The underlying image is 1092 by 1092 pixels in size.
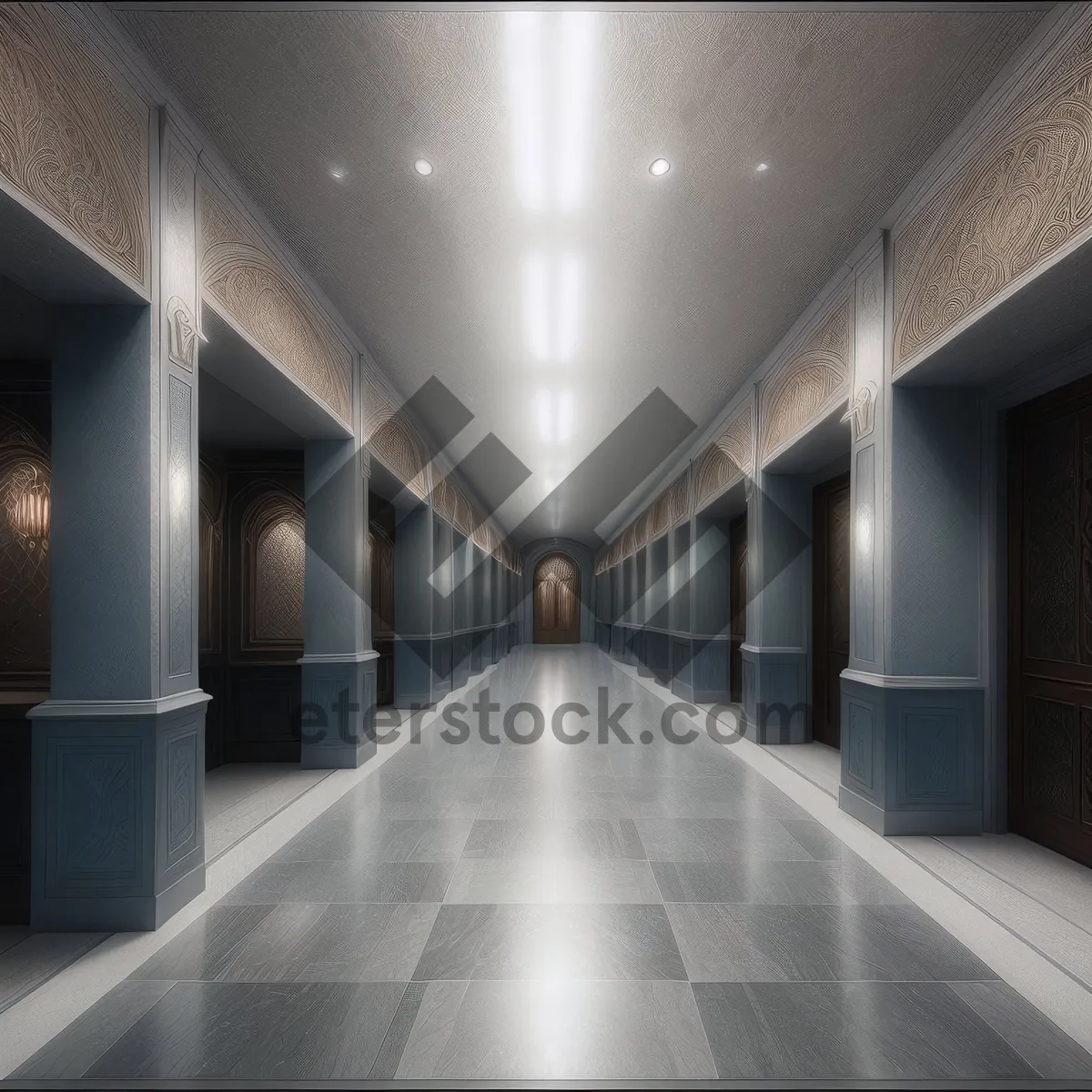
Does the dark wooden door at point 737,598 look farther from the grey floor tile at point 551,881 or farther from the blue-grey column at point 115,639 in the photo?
the blue-grey column at point 115,639

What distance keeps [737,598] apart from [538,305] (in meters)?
6.27

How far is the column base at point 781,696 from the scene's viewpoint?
7.88 m

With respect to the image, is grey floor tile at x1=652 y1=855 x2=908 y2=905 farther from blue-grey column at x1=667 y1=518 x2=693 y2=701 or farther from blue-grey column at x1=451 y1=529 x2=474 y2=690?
blue-grey column at x1=451 y1=529 x2=474 y2=690

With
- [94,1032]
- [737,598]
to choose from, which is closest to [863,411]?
[94,1032]

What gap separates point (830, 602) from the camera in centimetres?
768

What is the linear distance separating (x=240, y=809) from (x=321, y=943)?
2.48m

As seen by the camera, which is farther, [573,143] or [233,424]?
[233,424]

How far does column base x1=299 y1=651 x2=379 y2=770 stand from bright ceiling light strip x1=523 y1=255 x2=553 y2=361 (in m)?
3.39

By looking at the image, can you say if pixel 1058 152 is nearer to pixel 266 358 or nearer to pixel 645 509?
pixel 266 358

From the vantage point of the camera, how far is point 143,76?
136 inches

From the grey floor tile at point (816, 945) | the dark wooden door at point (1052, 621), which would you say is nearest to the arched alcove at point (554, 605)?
the dark wooden door at point (1052, 621)

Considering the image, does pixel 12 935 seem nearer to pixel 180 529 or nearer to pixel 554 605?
pixel 180 529

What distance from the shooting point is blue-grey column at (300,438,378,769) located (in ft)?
21.8

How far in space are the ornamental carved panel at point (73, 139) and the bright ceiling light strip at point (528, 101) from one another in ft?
5.89
